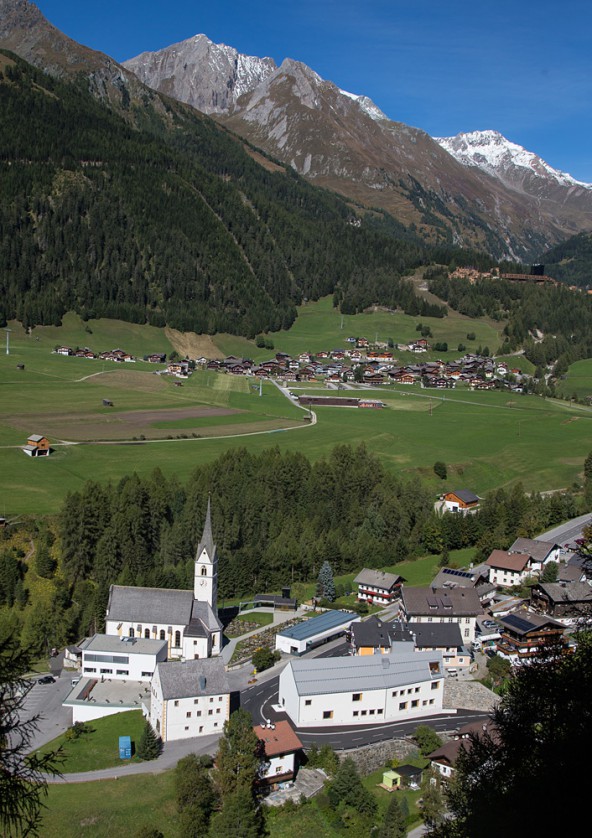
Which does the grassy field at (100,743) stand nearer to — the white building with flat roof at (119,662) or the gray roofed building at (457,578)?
the white building with flat roof at (119,662)

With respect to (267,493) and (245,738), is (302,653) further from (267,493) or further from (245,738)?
(267,493)

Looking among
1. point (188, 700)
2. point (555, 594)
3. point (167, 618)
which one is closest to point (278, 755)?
point (188, 700)

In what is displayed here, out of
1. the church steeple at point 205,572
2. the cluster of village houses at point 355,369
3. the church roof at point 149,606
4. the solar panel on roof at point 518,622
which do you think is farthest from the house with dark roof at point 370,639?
the cluster of village houses at point 355,369

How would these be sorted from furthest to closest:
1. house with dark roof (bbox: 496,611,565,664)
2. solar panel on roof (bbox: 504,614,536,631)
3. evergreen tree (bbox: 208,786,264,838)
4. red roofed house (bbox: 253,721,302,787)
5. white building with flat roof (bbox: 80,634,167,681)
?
solar panel on roof (bbox: 504,614,536,631)
house with dark roof (bbox: 496,611,565,664)
white building with flat roof (bbox: 80,634,167,681)
red roofed house (bbox: 253,721,302,787)
evergreen tree (bbox: 208,786,264,838)

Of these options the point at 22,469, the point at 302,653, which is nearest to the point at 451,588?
the point at 302,653

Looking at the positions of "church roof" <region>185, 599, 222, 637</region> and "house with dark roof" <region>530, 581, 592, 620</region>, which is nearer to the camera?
"church roof" <region>185, 599, 222, 637</region>

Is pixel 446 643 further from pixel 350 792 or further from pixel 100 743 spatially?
pixel 100 743

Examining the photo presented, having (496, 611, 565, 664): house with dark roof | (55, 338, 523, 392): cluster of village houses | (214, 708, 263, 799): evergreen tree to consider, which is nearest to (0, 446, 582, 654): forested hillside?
(496, 611, 565, 664): house with dark roof

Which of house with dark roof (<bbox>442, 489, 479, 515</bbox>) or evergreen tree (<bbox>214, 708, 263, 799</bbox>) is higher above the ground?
house with dark roof (<bbox>442, 489, 479, 515</bbox>)

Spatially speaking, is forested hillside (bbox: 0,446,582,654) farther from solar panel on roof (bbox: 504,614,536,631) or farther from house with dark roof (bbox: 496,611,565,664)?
house with dark roof (bbox: 496,611,565,664)
